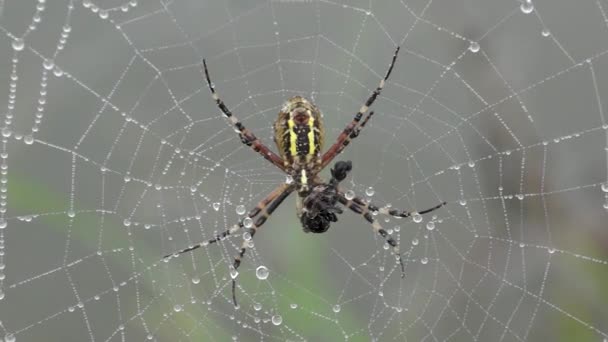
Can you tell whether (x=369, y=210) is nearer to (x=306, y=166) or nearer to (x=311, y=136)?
(x=306, y=166)

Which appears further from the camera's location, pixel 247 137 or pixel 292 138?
pixel 247 137

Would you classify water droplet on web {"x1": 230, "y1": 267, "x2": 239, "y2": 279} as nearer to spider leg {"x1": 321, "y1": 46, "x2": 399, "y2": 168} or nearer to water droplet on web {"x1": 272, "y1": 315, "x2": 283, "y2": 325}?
water droplet on web {"x1": 272, "y1": 315, "x2": 283, "y2": 325}

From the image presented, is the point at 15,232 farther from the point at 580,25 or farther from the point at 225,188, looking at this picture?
the point at 580,25

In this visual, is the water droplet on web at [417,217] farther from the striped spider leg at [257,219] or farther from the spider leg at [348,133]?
the striped spider leg at [257,219]

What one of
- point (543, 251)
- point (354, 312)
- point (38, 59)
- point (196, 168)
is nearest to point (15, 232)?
point (38, 59)

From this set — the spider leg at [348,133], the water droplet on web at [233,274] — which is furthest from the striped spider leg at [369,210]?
the water droplet on web at [233,274]

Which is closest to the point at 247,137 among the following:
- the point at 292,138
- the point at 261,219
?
the point at 292,138
